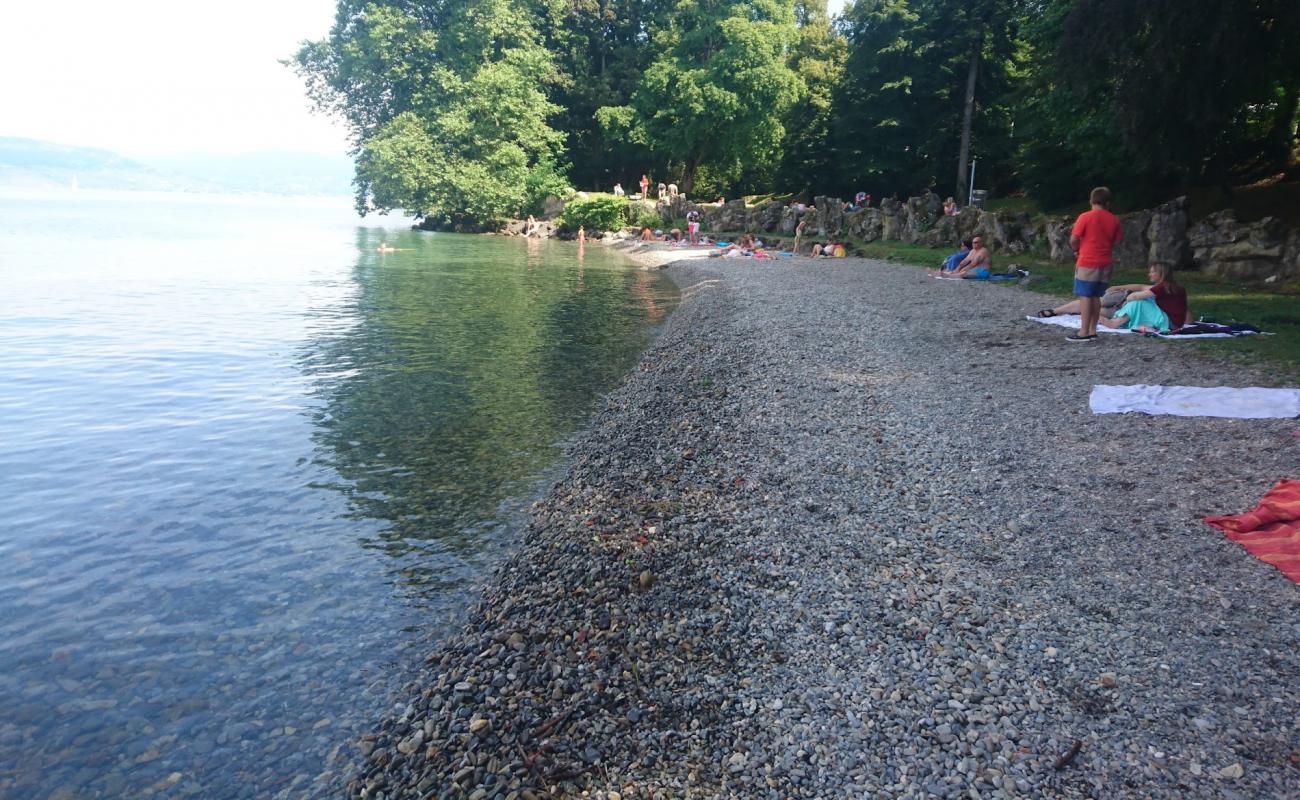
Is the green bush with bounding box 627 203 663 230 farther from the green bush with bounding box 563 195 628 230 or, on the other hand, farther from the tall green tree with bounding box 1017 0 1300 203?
the tall green tree with bounding box 1017 0 1300 203

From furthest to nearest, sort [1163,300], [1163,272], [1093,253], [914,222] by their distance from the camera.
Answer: [914,222], [1163,272], [1163,300], [1093,253]

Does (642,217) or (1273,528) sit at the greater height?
(642,217)

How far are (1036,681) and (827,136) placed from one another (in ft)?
148

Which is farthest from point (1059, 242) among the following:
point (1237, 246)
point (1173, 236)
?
point (1237, 246)

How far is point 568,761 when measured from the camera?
4066 mm

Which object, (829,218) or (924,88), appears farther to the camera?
(924,88)

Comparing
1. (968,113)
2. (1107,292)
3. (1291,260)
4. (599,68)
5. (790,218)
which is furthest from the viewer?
(599,68)

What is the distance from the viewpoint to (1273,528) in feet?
18.3

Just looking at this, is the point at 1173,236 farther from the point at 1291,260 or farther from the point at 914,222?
the point at 914,222

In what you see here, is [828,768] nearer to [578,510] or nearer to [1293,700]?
[1293,700]

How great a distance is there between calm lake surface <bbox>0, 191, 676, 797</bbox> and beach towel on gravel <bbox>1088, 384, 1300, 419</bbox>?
20.8 ft

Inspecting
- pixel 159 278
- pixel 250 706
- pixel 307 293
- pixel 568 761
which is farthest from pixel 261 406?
pixel 159 278

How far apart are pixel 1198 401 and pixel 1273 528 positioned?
3.60 m

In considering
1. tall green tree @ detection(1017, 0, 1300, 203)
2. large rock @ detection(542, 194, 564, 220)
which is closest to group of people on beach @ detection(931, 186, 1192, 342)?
tall green tree @ detection(1017, 0, 1300, 203)
